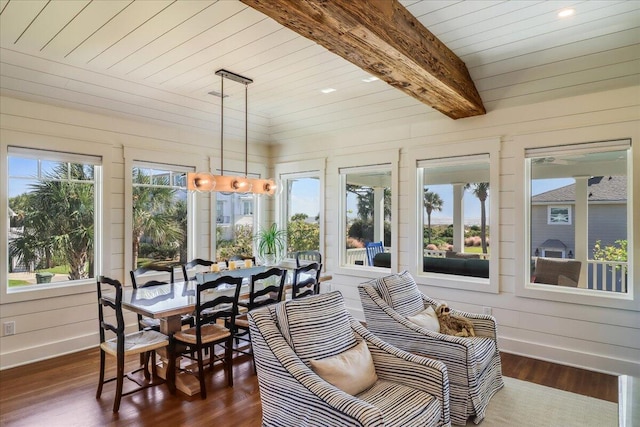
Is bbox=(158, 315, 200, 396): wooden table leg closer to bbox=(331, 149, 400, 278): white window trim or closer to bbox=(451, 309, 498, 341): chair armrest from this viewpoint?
bbox=(451, 309, 498, 341): chair armrest

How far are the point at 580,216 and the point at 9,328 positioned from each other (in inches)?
236

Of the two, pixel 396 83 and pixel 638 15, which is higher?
pixel 638 15

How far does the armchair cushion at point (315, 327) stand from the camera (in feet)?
7.36

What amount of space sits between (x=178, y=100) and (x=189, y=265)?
2.01 meters

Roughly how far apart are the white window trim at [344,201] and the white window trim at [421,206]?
215mm

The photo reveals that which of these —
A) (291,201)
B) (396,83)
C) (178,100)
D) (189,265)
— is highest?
(178,100)

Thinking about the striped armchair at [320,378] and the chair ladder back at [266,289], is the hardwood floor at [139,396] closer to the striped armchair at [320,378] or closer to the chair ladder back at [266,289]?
the chair ladder back at [266,289]

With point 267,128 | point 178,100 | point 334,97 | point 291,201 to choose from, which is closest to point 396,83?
point 334,97

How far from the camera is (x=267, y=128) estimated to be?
5961 mm

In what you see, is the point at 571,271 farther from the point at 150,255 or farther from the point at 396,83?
the point at 150,255

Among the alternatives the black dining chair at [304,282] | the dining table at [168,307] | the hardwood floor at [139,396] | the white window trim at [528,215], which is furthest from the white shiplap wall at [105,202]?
the white window trim at [528,215]

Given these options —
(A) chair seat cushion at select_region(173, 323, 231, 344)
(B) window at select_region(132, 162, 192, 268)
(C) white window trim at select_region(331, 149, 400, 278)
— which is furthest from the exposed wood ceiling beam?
(B) window at select_region(132, 162, 192, 268)

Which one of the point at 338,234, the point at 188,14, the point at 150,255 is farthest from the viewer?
the point at 338,234

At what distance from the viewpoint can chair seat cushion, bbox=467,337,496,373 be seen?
9.30 ft
